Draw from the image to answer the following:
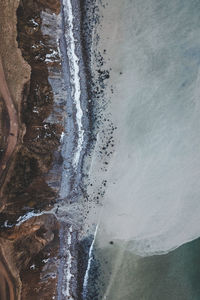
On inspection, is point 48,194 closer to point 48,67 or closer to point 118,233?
point 118,233

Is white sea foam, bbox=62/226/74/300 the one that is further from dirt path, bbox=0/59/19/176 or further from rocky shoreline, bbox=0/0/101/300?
dirt path, bbox=0/59/19/176

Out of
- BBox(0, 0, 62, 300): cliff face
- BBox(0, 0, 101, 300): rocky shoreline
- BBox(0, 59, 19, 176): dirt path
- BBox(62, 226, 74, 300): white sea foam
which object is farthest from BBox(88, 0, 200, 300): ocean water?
BBox(0, 59, 19, 176): dirt path

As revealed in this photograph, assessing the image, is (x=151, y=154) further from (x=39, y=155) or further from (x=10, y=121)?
(x=10, y=121)

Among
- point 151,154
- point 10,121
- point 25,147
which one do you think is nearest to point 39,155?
point 25,147

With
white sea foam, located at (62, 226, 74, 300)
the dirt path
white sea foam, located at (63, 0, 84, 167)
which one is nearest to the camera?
the dirt path

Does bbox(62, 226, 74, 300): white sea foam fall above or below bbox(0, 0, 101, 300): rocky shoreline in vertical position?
below

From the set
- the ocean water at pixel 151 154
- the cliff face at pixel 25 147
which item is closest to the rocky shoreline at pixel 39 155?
the cliff face at pixel 25 147

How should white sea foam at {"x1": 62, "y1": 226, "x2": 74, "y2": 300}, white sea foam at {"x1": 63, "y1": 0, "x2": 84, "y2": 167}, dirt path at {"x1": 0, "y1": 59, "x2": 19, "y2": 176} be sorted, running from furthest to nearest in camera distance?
1. white sea foam at {"x1": 62, "y1": 226, "x2": 74, "y2": 300}
2. white sea foam at {"x1": 63, "y1": 0, "x2": 84, "y2": 167}
3. dirt path at {"x1": 0, "y1": 59, "x2": 19, "y2": 176}
